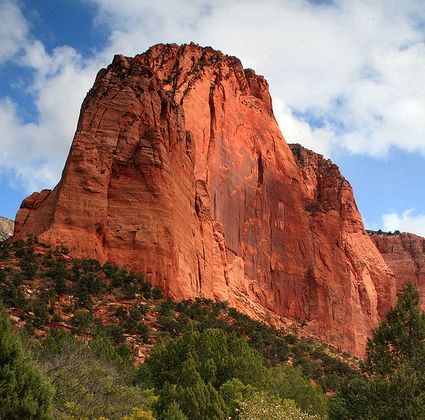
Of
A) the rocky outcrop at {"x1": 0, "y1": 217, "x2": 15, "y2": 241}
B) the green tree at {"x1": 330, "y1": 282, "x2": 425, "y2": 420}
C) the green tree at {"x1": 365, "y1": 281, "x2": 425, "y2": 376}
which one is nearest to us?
the green tree at {"x1": 330, "y1": 282, "x2": 425, "y2": 420}

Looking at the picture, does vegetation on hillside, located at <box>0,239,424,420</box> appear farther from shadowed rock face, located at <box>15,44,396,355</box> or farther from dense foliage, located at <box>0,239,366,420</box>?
shadowed rock face, located at <box>15,44,396,355</box>

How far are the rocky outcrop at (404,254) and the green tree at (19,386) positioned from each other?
327 ft

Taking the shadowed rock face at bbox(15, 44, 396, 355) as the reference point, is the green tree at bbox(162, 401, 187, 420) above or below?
below

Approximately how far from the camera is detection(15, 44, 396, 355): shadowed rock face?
43.4 metres

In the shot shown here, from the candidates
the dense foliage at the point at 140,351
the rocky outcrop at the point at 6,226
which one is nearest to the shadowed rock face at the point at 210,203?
the dense foliage at the point at 140,351

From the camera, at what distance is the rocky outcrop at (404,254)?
359 ft

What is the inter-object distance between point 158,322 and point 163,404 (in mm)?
16169

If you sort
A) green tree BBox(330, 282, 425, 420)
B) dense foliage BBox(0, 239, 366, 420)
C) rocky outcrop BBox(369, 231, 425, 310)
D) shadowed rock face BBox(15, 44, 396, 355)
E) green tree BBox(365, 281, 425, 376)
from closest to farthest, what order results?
1. green tree BBox(330, 282, 425, 420)
2. dense foliage BBox(0, 239, 366, 420)
3. green tree BBox(365, 281, 425, 376)
4. shadowed rock face BBox(15, 44, 396, 355)
5. rocky outcrop BBox(369, 231, 425, 310)

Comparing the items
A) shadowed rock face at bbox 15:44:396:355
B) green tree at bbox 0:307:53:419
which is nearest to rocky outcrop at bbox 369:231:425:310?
shadowed rock face at bbox 15:44:396:355

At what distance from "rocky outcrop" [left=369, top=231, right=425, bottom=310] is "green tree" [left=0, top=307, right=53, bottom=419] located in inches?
3922

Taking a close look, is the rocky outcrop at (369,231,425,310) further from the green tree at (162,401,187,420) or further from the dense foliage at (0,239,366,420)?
the green tree at (162,401,187,420)

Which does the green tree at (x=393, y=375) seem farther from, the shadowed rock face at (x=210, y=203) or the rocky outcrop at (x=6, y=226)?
the rocky outcrop at (x=6, y=226)

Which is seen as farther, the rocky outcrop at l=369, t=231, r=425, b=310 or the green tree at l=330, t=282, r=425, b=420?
the rocky outcrop at l=369, t=231, r=425, b=310

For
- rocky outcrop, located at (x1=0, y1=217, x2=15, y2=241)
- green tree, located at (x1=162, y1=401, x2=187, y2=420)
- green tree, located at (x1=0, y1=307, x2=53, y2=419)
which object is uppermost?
rocky outcrop, located at (x1=0, y1=217, x2=15, y2=241)
